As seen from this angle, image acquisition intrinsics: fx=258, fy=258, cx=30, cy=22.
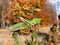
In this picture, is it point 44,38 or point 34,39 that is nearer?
point 34,39

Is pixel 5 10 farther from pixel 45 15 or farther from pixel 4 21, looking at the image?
pixel 45 15

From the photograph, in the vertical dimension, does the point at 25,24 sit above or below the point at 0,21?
above

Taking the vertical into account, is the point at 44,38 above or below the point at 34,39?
below

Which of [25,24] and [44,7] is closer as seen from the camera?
[25,24]

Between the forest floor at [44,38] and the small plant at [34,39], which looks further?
the forest floor at [44,38]

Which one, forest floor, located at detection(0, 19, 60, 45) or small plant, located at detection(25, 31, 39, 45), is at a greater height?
small plant, located at detection(25, 31, 39, 45)

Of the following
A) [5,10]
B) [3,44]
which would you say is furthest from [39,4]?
[3,44]

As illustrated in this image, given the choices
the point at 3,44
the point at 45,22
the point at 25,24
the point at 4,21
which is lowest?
the point at 45,22

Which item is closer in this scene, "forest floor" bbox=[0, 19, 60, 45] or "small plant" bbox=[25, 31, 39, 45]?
"small plant" bbox=[25, 31, 39, 45]

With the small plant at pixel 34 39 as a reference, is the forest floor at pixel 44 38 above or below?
below

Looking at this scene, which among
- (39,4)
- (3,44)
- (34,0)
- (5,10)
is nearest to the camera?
(3,44)

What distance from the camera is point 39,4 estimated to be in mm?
27500

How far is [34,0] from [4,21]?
3.93 metres

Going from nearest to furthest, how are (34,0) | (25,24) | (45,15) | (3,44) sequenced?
1. (25,24)
2. (3,44)
3. (34,0)
4. (45,15)
